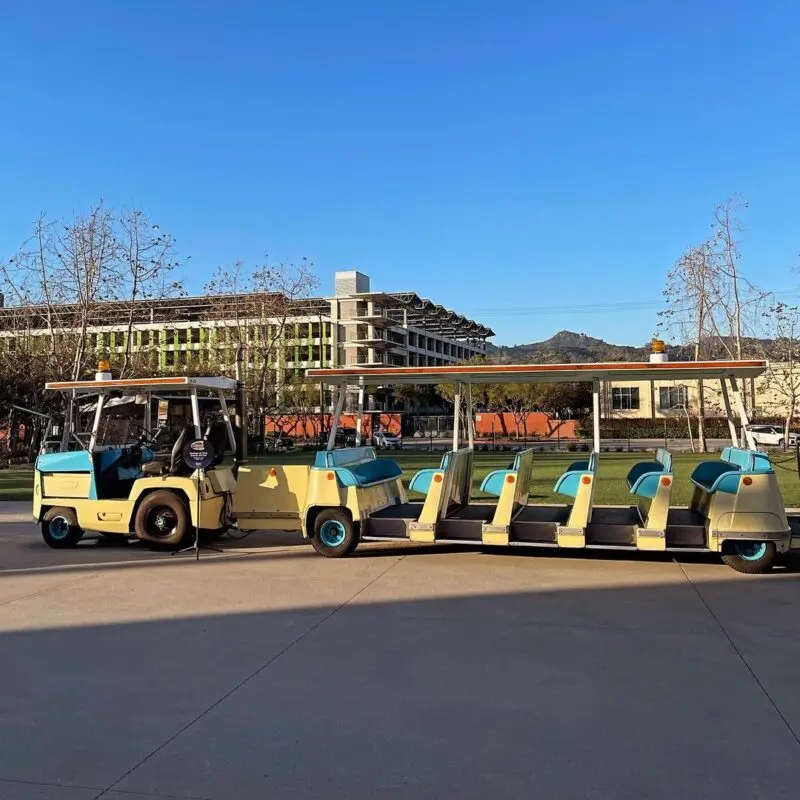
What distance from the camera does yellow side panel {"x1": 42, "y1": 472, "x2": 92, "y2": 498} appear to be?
391 inches

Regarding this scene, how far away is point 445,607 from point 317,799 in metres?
3.51

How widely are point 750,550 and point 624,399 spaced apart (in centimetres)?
5134

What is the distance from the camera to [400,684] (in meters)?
4.86

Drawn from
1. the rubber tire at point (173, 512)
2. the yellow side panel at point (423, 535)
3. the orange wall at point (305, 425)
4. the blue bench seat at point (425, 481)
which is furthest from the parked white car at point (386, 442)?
the yellow side panel at point (423, 535)

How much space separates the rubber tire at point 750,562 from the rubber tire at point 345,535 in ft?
13.9

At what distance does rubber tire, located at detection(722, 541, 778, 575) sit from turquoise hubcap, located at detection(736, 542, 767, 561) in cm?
4

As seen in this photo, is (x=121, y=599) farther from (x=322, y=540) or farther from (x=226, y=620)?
(x=322, y=540)

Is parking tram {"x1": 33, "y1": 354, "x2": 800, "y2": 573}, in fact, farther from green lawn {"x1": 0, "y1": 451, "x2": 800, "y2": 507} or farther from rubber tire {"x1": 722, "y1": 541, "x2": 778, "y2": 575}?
green lawn {"x1": 0, "y1": 451, "x2": 800, "y2": 507}

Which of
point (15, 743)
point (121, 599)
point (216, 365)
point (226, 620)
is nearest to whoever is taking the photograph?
point (15, 743)

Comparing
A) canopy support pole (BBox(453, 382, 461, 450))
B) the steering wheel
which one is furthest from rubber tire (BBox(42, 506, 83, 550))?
canopy support pole (BBox(453, 382, 461, 450))

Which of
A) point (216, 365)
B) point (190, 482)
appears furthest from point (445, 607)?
point (216, 365)

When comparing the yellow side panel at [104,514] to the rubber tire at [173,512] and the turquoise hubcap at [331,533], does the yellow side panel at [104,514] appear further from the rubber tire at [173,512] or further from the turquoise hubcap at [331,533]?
the turquoise hubcap at [331,533]

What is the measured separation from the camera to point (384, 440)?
142 feet

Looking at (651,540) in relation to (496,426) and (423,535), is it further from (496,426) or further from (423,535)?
(496,426)
